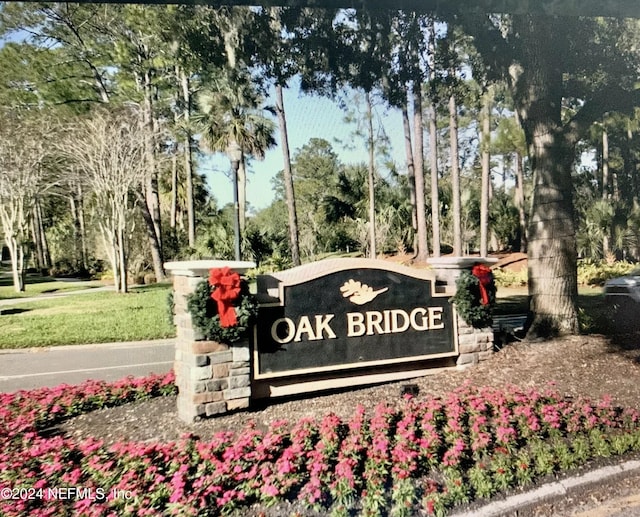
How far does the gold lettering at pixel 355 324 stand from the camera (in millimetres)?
3410

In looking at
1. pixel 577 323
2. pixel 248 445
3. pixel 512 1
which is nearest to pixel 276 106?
pixel 512 1

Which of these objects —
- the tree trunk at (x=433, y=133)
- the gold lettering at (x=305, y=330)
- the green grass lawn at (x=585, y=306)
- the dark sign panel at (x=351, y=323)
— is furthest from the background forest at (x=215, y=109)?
the gold lettering at (x=305, y=330)

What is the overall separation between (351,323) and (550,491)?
1.61 metres

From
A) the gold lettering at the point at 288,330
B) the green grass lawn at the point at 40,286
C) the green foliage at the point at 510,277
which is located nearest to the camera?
the gold lettering at the point at 288,330

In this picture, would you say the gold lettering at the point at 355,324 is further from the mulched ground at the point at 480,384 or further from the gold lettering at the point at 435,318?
the gold lettering at the point at 435,318

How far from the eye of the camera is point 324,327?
3.32m

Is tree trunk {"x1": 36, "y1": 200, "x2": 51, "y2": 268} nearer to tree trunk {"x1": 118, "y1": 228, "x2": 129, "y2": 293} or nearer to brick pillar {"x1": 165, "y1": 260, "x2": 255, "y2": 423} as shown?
tree trunk {"x1": 118, "y1": 228, "x2": 129, "y2": 293}

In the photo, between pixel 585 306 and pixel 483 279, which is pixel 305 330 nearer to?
pixel 483 279

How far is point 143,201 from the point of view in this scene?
809cm

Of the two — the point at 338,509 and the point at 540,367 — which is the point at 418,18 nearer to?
the point at 540,367

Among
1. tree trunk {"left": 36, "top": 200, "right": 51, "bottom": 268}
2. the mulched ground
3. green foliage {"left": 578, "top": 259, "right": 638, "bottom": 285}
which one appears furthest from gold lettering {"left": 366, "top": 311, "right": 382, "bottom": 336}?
green foliage {"left": 578, "top": 259, "right": 638, "bottom": 285}

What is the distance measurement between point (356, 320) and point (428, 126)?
5770mm

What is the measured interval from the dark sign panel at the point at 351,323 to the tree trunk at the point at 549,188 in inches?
48.6

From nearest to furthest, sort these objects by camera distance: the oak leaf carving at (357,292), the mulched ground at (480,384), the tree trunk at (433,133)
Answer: the mulched ground at (480,384) → the oak leaf carving at (357,292) → the tree trunk at (433,133)
